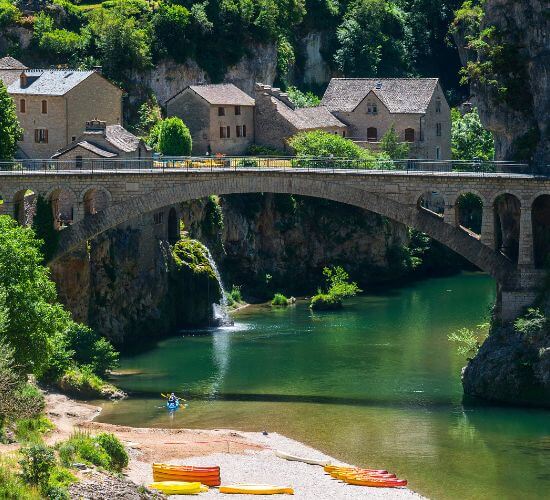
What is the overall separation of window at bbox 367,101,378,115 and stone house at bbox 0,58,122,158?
3126cm

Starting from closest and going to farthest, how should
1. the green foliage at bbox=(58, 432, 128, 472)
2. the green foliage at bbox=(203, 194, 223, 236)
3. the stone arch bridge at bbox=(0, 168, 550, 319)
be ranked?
the green foliage at bbox=(58, 432, 128, 472) < the stone arch bridge at bbox=(0, 168, 550, 319) < the green foliage at bbox=(203, 194, 223, 236)

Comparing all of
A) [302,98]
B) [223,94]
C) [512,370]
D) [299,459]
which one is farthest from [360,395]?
[302,98]

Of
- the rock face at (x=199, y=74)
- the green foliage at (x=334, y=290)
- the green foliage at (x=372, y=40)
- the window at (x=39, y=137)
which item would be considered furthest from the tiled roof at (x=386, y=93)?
the window at (x=39, y=137)

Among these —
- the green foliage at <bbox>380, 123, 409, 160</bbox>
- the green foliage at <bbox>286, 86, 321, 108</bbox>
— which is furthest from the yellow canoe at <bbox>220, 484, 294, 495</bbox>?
the green foliage at <bbox>286, 86, 321, 108</bbox>

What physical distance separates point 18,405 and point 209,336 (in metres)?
34.8

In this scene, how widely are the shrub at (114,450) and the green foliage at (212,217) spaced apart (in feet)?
180

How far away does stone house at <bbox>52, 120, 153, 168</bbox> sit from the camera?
129625mm

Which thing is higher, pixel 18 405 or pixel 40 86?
pixel 40 86

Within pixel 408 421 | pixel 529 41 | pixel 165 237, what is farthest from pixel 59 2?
pixel 408 421

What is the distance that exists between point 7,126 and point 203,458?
4455 cm

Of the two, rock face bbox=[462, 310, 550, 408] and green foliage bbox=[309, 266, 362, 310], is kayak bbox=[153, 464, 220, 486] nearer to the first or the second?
rock face bbox=[462, 310, 550, 408]

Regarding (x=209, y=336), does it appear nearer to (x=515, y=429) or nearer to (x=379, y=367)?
(x=379, y=367)

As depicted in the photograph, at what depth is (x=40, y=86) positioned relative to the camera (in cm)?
14050

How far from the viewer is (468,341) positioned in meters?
110
